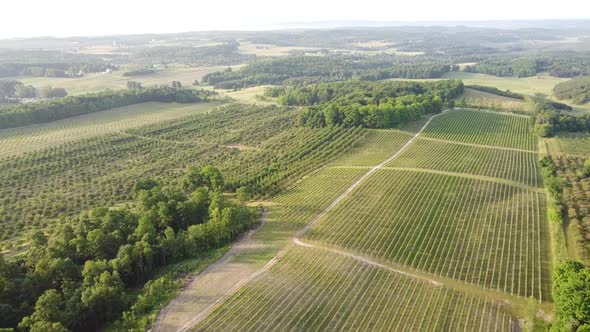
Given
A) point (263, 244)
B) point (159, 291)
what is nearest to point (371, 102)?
point (263, 244)

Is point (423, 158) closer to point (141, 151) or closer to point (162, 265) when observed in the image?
point (162, 265)

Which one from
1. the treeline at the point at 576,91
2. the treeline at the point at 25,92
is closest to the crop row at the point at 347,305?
the treeline at the point at 576,91

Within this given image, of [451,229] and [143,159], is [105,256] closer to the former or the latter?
[451,229]

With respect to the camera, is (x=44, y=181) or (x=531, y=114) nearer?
(x=44, y=181)

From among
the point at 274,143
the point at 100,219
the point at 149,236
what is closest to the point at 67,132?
the point at 274,143

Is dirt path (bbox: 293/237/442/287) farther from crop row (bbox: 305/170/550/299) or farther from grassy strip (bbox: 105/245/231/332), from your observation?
grassy strip (bbox: 105/245/231/332)
